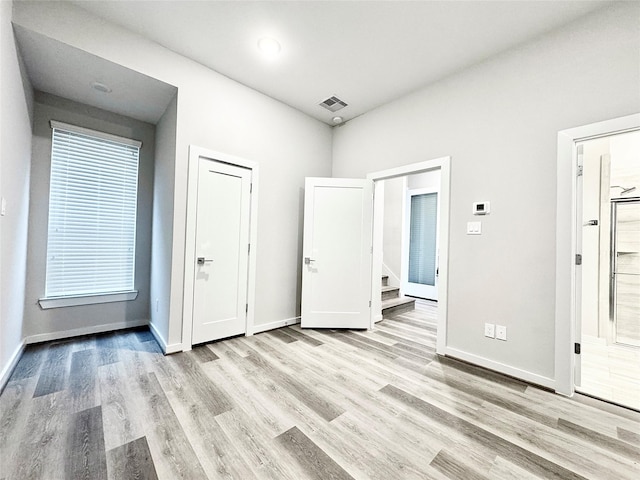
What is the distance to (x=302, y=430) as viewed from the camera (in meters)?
1.59

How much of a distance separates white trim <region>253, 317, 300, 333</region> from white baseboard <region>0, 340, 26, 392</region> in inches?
79.1

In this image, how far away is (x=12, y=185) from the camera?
2109 millimetres

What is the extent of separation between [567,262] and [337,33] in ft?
8.88

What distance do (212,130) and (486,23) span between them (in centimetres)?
271

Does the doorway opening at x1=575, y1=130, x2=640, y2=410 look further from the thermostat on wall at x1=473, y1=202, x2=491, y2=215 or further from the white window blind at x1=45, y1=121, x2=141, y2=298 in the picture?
the white window blind at x1=45, y1=121, x2=141, y2=298

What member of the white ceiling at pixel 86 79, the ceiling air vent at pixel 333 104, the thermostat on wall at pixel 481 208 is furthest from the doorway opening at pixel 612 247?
the white ceiling at pixel 86 79

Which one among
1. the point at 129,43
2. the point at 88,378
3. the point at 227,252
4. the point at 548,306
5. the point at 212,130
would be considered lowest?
the point at 88,378

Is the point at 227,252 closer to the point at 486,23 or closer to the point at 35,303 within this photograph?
the point at 35,303

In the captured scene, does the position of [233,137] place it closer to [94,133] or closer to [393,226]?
[94,133]

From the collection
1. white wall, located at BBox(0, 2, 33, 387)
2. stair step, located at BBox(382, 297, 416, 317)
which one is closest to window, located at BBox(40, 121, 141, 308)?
white wall, located at BBox(0, 2, 33, 387)

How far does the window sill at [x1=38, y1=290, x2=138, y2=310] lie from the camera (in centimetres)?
285

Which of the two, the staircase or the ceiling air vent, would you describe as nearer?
the ceiling air vent

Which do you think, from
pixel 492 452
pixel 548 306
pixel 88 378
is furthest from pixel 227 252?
pixel 548 306

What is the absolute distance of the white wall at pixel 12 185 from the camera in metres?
1.85
